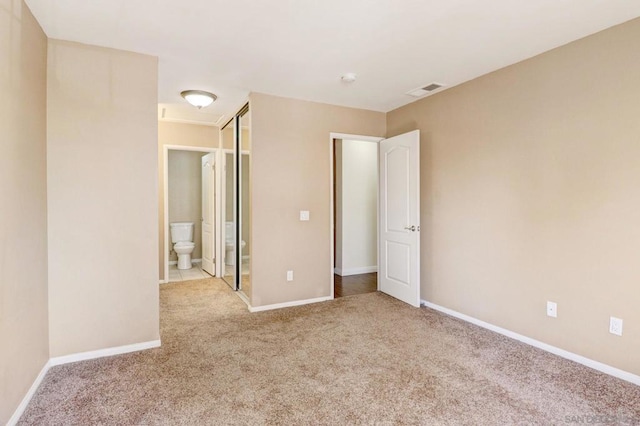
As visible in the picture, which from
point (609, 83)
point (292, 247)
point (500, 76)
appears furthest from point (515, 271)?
point (292, 247)

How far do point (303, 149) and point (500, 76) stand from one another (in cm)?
216

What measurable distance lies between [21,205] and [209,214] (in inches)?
140

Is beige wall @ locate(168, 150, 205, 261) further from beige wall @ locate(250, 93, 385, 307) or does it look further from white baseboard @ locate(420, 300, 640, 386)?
white baseboard @ locate(420, 300, 640, 386)

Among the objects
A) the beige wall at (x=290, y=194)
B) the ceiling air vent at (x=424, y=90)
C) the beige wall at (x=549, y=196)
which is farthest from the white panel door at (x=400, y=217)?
the beige wall at (x=290, y=194)

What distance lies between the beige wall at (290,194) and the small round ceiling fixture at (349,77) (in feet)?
2.54

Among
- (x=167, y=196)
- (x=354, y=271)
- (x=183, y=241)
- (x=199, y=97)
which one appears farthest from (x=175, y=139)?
(x=354, y=271)

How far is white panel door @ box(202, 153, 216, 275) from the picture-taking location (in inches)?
211

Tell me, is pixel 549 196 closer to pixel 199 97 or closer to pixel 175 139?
pixel 199 97

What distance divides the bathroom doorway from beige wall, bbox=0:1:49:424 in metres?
4.06

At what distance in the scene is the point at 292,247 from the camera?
395 centimetres

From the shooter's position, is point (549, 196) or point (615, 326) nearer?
point (615, 326)

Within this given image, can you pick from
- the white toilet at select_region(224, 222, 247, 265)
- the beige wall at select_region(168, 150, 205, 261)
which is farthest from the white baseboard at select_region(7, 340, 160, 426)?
the beige wall at select_region(168, 150, 205, 261)

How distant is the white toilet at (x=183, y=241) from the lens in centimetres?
584

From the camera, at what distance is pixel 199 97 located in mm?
3715
